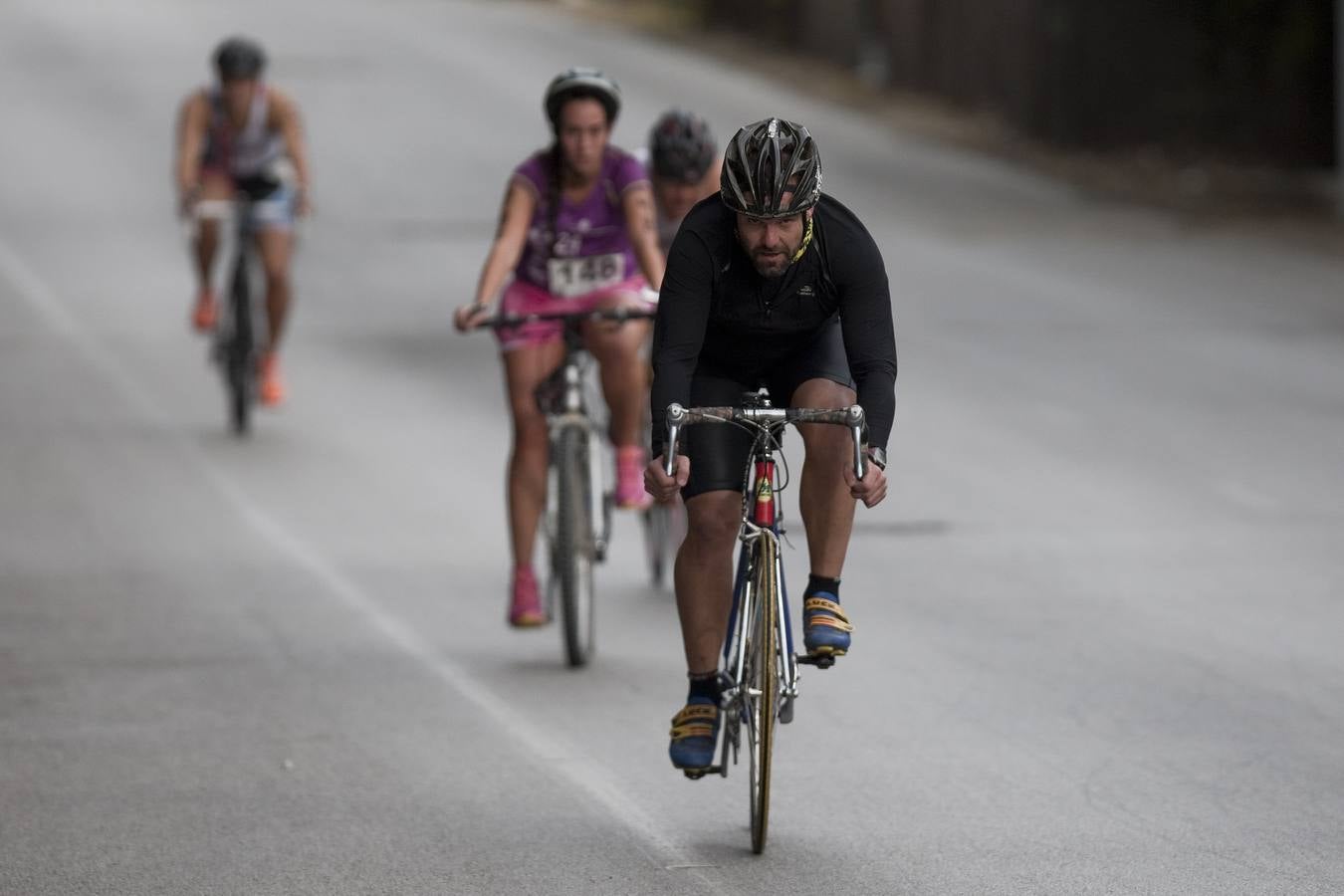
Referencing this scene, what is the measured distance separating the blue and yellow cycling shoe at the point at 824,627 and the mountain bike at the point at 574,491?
261cm

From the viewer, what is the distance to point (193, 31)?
3878cm

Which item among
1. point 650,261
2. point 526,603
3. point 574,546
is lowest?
point 526,603

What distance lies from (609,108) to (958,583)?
2.84 meters

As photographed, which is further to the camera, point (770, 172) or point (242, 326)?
point (242, 326)

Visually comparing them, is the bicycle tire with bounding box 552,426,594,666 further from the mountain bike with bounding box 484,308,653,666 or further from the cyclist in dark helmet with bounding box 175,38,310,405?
the cyclist in dark helmet with bounding box 175,38,310,405

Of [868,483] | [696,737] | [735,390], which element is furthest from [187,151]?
[868,483]

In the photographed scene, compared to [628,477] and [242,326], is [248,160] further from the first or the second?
[628,477]

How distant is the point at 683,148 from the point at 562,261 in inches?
42.7

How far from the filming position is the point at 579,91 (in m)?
8.98

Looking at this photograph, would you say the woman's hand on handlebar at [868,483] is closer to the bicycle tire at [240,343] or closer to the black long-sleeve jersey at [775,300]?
the black long-sleeve jersey at [775,300]

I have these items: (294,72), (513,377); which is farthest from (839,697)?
(294,72)

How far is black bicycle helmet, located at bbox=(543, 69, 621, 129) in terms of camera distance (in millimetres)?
8969

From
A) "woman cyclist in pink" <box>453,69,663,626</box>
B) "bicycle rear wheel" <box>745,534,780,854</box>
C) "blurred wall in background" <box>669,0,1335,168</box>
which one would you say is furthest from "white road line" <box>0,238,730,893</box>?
"blurred wall in background" <box>669,0,1335,168</box>

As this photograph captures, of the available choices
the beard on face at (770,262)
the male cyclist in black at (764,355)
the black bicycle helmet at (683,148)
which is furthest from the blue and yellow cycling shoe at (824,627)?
the black bicycle helmet at (683,148)
